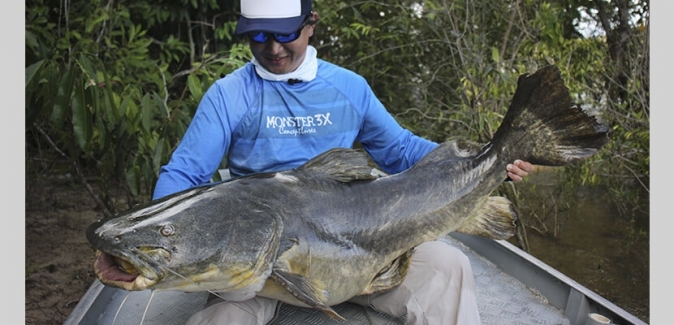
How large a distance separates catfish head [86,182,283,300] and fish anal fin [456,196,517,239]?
1002mm

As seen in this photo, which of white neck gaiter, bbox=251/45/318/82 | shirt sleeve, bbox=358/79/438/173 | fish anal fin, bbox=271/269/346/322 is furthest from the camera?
shirt sleeve, bbox=358/79/438/173

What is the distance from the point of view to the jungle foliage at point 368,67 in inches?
160

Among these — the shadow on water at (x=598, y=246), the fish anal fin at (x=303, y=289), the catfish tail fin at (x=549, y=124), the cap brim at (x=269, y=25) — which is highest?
the cap brim at (x=269, y=25)

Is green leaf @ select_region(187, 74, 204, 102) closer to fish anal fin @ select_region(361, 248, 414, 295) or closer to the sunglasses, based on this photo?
the sunglasses

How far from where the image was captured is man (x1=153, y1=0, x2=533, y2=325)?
2471 mm

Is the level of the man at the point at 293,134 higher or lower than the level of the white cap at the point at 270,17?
lower

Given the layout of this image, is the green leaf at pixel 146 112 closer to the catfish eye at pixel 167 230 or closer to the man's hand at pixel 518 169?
the catfish eye at pixel 167 230

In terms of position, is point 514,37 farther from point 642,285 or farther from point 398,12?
point 642,285

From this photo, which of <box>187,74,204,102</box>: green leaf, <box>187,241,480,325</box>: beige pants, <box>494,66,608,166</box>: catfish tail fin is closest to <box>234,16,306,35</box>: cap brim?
<box>494,66,608,166</box>: catfish tail fin

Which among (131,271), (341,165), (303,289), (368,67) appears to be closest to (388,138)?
(341,165)

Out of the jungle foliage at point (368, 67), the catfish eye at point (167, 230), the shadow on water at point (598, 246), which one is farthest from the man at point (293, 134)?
the shadow on water at point (598, 246)

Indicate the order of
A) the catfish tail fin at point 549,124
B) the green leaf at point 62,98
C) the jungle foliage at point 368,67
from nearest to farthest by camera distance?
the catfish tail fin at point 549,124, the green leaf at point 62,98, the jungle foliage at point 368,67

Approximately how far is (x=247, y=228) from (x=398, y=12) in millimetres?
5849

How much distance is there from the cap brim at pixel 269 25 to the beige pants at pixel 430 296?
3.72 ft
